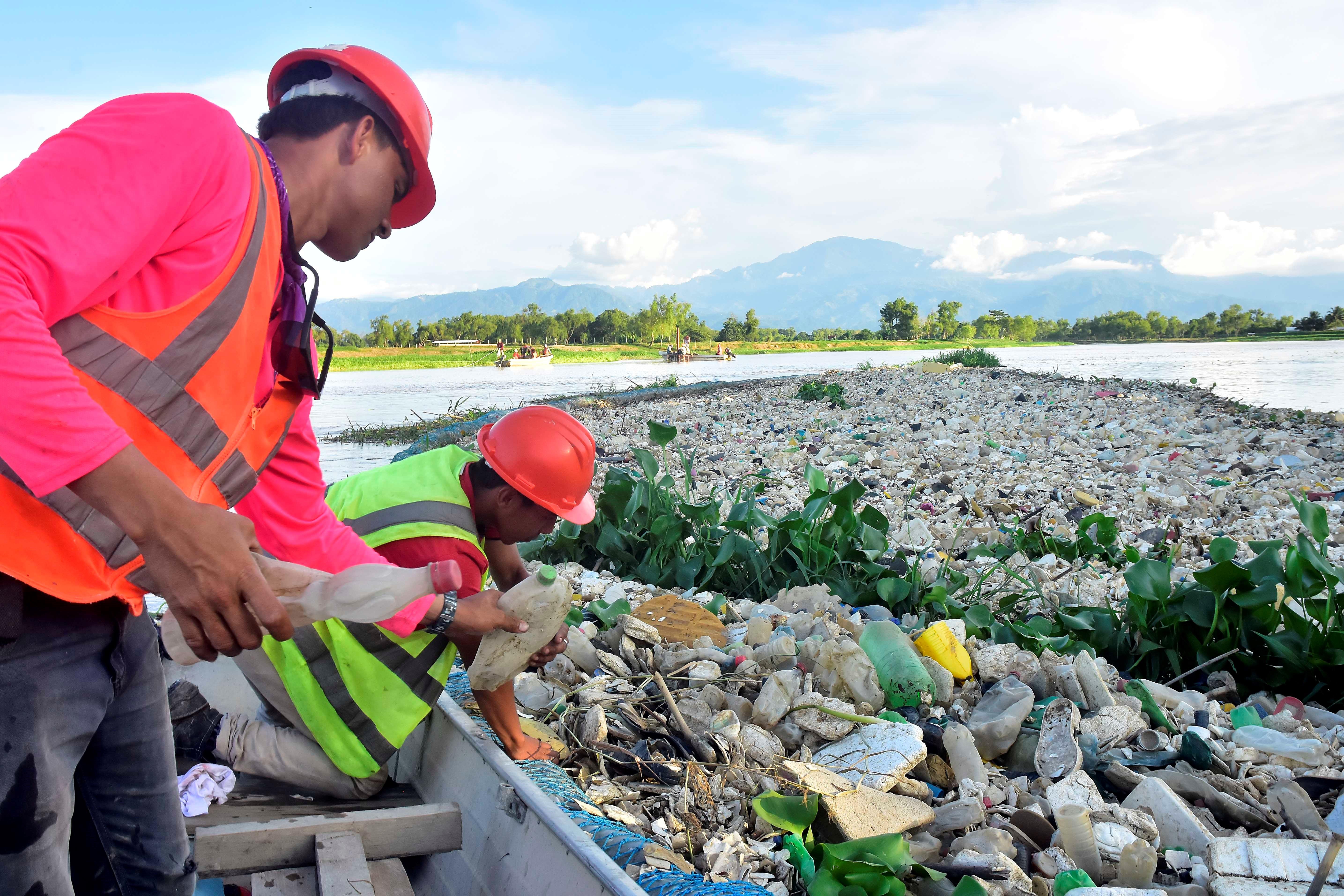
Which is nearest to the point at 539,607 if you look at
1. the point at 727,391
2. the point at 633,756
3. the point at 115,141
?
the point at 633,756

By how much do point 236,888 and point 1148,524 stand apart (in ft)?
16.7

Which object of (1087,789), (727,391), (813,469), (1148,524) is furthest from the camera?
(727,391)

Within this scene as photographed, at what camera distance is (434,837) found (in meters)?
1.84

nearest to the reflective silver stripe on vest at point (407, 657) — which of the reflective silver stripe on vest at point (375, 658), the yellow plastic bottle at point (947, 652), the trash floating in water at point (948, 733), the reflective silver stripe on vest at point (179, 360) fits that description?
the reflective silver stripe on vest at point (375, 658)

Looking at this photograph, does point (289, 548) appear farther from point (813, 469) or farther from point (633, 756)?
point (813, 469)

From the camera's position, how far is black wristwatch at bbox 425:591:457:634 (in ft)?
5.96

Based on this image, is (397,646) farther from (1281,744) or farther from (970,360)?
(970,360)

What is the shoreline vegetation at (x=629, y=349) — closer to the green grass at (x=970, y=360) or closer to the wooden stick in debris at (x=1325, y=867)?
the green grass at (x=970, y=360)

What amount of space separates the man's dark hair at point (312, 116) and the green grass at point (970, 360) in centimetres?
1954

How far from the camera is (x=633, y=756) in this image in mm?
2164

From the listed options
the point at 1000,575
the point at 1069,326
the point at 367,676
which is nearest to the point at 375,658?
the point at 367,676

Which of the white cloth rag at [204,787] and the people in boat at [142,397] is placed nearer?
the people in boat at [142,397]

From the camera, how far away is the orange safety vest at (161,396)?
3.31 ft

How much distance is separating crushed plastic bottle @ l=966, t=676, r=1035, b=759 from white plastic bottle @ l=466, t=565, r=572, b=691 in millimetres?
1143
